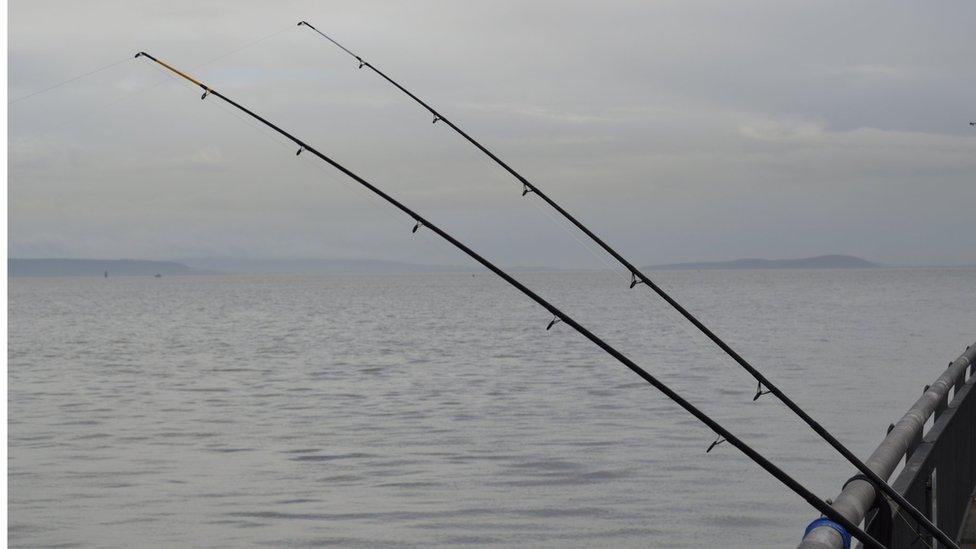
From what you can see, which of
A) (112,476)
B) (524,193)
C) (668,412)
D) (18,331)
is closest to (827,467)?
(668,412)

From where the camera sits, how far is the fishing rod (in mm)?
3104

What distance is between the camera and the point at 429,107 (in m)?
8.84

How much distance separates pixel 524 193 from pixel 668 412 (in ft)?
34.6

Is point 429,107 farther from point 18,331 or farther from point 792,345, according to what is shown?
point 18,331

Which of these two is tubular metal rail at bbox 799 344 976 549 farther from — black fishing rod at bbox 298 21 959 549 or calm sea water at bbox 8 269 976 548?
calm sea water at bbox 8 269 976 548

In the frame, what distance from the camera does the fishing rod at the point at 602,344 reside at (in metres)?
3.10

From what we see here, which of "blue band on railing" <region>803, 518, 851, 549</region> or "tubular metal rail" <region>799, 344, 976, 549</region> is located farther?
"tubular metal rail" <region>799, 344, 976, 549</region>

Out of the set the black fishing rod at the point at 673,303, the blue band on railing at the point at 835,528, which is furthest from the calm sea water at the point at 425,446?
the blue band on railing at the point at 835,528

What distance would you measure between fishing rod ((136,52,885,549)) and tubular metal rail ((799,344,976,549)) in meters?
0.07

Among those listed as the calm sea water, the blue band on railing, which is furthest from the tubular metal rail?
the calm sea water

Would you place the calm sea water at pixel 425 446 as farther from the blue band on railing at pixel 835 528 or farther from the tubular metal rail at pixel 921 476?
the blue band on railing at pixel 835 528

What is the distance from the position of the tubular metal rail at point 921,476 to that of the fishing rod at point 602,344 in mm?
65

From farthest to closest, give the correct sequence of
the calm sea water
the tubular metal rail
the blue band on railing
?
the calm sea water
the tubular metal rail
the blue band on railing

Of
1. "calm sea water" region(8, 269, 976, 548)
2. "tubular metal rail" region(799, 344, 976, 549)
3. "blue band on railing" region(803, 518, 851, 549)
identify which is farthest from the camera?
"calm sea water" region(8, 269, 976, 548)
